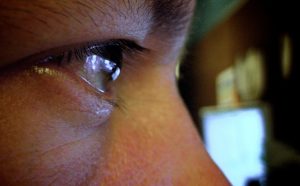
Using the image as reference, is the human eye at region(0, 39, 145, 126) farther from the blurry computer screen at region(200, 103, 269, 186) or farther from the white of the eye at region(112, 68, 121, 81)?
the blurry computer screen at region(200, 103, 269, 186)

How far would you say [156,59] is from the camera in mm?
454

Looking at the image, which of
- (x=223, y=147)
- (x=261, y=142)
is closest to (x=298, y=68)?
(x=261, y=142)

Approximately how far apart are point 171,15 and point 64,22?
14cm

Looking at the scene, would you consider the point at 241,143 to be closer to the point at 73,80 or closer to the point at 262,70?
the point at 262,70

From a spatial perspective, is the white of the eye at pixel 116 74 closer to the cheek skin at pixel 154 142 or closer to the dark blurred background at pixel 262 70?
the cheek skin at pixel 154 142

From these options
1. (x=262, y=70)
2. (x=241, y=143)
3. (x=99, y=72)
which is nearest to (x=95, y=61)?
(x=99, y=72)

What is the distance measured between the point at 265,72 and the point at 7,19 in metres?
2.30

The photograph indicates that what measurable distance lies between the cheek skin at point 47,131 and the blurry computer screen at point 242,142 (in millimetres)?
1961

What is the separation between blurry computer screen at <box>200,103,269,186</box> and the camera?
234cm

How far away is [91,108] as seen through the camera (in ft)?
1.21

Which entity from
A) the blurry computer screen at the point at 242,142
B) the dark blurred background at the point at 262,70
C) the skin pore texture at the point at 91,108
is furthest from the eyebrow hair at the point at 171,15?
the blurry computer screen at the point at 242,142

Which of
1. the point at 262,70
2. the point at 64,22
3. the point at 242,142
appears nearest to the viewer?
the point at 64,22

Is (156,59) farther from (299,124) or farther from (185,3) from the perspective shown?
(299,124)

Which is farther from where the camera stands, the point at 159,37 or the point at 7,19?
the point at 159,37
